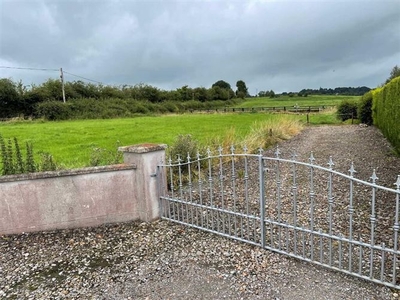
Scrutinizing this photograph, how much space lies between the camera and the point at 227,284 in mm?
2846

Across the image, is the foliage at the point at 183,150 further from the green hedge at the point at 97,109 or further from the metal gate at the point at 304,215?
the green hedge at the point at 97,109

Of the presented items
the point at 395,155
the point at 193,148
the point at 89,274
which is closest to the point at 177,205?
the point at 89,274

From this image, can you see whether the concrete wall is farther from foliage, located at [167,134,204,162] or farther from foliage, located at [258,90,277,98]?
foliage, located at [258,90,277,98]

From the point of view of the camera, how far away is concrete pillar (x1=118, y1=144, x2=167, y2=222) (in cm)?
426

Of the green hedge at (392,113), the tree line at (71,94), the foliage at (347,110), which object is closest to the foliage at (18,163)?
the green hedge at (392,113)

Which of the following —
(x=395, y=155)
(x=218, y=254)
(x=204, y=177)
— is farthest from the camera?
(x=395, y=155)

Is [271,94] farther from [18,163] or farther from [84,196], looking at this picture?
[84,196]

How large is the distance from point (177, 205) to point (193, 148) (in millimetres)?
2414

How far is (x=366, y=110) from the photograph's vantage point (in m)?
18.8

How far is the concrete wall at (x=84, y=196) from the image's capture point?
4.07 m

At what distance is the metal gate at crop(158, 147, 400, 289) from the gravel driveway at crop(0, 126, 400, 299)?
0.19 metres

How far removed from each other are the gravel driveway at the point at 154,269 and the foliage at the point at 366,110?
18.3m

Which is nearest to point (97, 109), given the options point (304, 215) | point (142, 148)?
point (142, 148)

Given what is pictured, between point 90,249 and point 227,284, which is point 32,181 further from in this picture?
point 227,284
